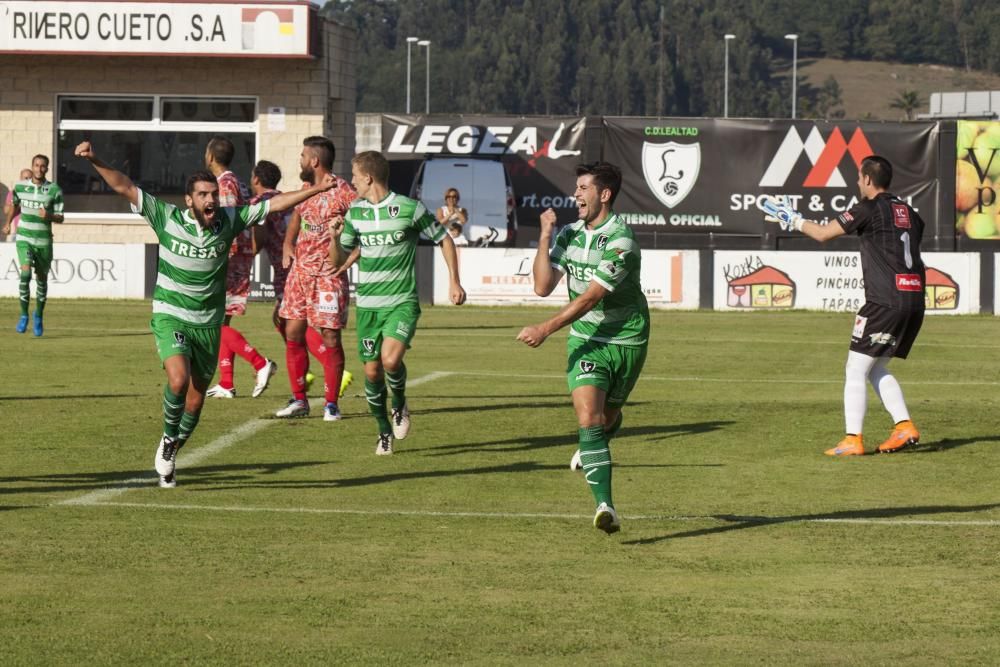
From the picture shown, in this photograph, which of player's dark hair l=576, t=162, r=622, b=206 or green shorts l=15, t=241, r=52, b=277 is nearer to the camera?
player's dark hair l=576, t=162, r=622, b=206

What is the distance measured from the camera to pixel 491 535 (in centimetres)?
915

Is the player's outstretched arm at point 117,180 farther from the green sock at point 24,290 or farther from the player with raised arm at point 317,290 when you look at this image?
the green sock at point 24,290

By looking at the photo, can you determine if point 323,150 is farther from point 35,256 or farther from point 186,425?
point 35,256

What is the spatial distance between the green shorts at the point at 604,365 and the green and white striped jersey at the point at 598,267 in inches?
1.7

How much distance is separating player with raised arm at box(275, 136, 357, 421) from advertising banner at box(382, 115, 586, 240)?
28.4m

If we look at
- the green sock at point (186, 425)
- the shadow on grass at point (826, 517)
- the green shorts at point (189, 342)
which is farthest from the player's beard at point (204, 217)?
the shadow on grass at point (826, 517)

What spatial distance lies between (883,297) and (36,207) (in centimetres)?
1329

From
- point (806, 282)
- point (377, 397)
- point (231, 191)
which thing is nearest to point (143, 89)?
point (806, 282)

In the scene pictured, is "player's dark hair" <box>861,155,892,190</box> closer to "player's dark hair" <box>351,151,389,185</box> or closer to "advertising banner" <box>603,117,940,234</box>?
"player's dark hair" <box>351,151,389,185</box>

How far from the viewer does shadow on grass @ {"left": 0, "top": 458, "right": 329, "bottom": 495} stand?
10.5m

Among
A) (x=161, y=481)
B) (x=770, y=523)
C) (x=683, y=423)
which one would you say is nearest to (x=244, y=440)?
(x=161, y=481)

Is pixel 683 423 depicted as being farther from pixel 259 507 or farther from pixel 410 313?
pixel 259 507

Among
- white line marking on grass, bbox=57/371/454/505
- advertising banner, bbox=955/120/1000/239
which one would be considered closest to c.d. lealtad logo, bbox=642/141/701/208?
advertising banner, bbox=955/120/1000/239

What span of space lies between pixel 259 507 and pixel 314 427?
373cm
